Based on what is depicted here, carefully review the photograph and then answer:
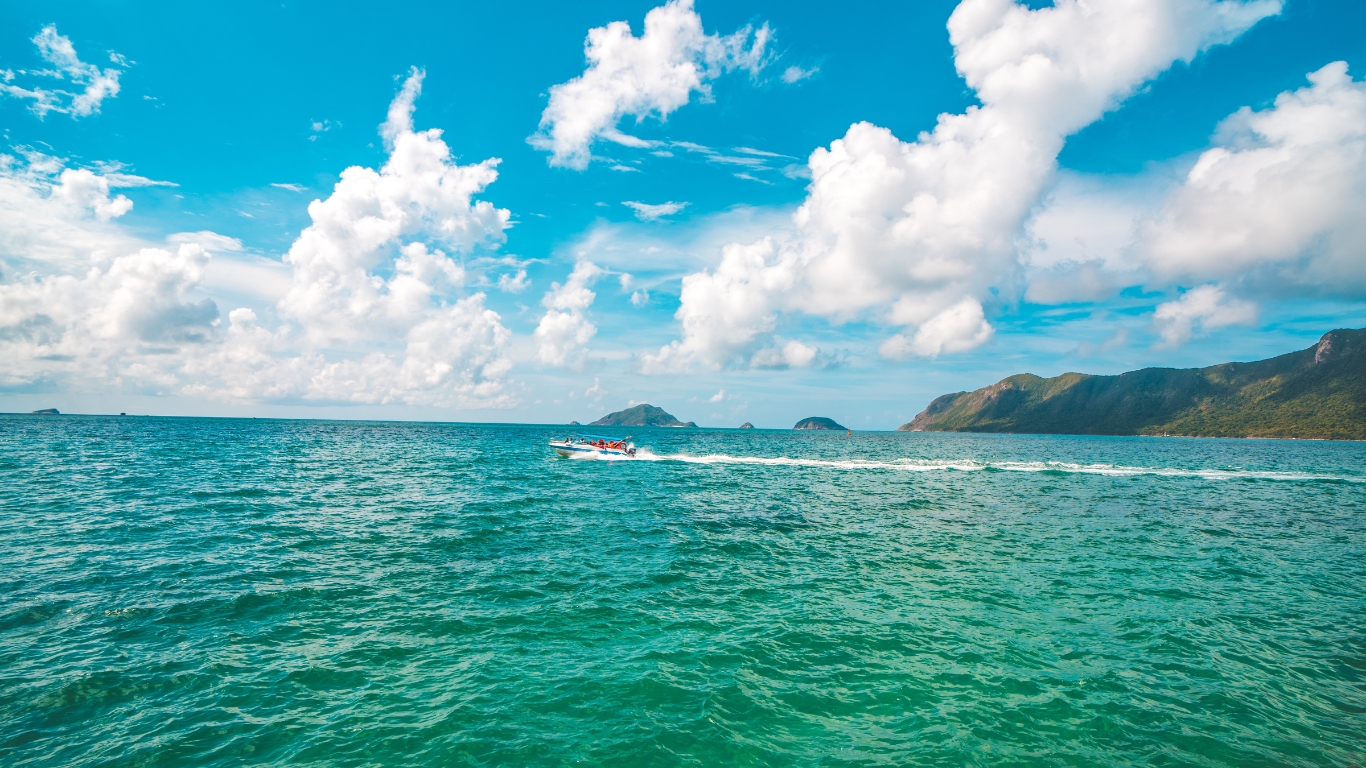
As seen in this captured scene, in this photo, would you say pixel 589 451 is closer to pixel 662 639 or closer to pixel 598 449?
pixel 598 449

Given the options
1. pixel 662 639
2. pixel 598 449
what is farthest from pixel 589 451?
pixel 662 639

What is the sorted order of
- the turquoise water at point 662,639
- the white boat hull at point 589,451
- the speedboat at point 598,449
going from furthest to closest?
the speedboat at point 598,449
the white boat hull at point 589,451
the turquoise water at point 662,639

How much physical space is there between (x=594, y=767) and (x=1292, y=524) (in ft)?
166

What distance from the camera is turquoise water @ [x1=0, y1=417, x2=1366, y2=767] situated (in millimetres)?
11328

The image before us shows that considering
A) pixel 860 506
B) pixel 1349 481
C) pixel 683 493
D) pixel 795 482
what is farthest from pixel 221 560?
pixel 1349 481

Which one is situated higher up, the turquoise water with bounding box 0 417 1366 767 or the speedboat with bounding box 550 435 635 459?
the speedboat with bounding box 550 435 635 459

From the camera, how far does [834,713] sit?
490 inches

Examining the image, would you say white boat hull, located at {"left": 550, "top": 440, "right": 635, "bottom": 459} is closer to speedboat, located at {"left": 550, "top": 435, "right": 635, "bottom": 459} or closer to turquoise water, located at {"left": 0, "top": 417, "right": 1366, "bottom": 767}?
speedboat, located at {"left": 550, "top": 435, "right": 635, "bottom": 459}

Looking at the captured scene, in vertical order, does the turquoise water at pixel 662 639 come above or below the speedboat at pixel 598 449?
below

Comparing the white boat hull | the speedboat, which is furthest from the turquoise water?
the speedboat

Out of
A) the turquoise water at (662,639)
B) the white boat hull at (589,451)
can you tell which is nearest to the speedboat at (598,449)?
the white boat hull at (589,451)

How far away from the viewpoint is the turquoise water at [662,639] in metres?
11.3

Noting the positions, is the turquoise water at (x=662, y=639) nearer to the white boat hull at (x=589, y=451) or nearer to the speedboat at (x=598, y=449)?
the white boat hull at (x=589, y=451)

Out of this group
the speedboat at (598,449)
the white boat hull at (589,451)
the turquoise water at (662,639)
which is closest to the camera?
the turquoise water at (662,639)
